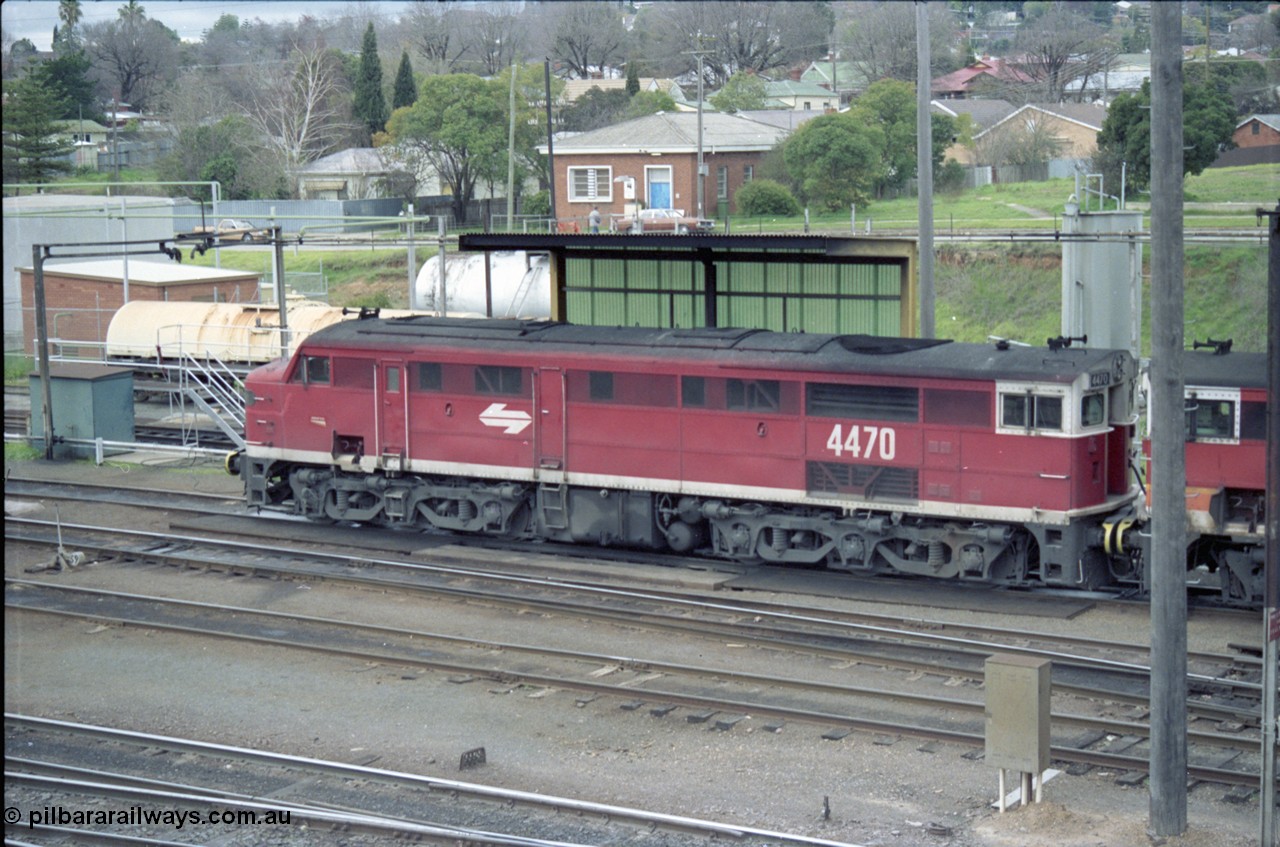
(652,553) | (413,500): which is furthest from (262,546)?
(652,553)

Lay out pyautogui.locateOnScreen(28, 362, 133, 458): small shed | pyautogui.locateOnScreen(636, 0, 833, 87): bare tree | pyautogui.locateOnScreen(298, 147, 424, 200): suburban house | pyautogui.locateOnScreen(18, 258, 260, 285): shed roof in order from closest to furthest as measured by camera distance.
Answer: pyautogui.locateOnScreen(28, 362, 133, 458): small shed
pyautogui.locateOnScreen(18, 258, 260, 285): shed roof
pyautogui.locateOnScreen(636, 0, 833, 87): bare tree
pyautogui.locateOnScreen(298, 147, 424, 200): suburban house

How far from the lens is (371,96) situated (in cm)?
5250

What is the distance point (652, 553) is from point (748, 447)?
9.62 ft

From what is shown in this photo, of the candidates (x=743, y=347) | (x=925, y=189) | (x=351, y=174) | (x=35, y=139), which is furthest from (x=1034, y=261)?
(x=35, y=139)

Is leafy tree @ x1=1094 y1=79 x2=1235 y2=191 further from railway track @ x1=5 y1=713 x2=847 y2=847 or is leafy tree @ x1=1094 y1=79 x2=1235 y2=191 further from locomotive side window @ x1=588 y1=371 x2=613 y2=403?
railway track @ x1=5 y1=713 x2=847 y2=847

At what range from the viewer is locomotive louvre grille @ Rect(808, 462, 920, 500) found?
1883cm

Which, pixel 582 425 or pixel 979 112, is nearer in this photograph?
pixel 582 425

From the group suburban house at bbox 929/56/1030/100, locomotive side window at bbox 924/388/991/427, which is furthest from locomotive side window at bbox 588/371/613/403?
suburban house at bbox 929/56/1030/100

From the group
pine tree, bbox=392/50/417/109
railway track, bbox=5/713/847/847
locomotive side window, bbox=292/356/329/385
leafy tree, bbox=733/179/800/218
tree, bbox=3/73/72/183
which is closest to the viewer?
railway track, bbox=5/713/847/847

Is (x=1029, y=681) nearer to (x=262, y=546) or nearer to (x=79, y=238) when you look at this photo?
(x=262, y=546)

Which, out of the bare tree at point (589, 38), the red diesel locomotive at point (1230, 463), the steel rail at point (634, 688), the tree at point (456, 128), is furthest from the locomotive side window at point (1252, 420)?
the tree at point (456, 128)

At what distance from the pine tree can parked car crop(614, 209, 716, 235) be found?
45.1ft

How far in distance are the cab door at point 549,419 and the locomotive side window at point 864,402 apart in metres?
4.04

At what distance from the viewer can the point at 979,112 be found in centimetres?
5353
